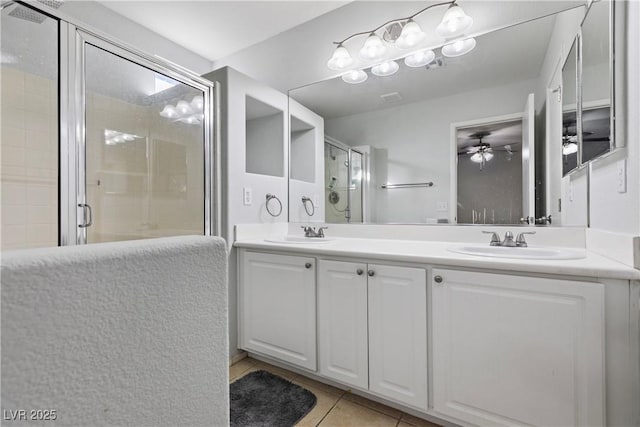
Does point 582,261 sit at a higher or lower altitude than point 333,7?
lower

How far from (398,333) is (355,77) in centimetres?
179

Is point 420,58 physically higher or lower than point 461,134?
higher

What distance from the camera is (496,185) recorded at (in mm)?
1685

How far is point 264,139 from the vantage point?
2395mm

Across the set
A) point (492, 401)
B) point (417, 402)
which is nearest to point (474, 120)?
point (492, 401)

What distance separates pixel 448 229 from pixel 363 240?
1.79ft

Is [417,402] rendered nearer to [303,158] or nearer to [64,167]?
[303,158]

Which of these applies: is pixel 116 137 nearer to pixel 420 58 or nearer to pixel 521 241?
pixel 420 58

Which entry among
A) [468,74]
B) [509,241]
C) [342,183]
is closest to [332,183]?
[342,183]

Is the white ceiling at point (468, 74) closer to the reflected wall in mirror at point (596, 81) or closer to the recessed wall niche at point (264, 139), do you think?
the reflected wall in mirror at point (596, 81)

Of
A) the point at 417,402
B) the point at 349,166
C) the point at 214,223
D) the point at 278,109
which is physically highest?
the point at 278,109

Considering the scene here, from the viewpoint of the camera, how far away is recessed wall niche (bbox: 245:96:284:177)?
224 cm

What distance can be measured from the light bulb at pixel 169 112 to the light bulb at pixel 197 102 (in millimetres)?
198

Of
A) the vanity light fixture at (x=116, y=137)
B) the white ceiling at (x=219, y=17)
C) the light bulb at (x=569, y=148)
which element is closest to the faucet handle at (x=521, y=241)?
the light bulb at (x=569, y=148)
